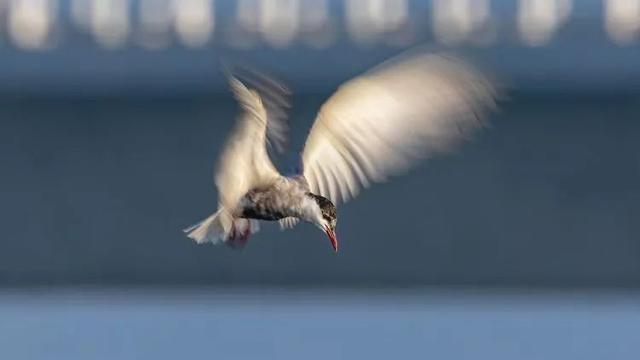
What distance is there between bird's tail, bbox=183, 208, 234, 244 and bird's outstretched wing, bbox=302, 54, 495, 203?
0.35 m

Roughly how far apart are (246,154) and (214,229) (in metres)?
0.39

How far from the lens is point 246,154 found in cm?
780

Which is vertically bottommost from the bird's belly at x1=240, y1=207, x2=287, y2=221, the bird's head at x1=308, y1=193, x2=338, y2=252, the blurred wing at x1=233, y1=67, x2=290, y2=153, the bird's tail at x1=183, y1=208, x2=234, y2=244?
the bird's tail at x1=183, y1=208, x2=234, y2=244

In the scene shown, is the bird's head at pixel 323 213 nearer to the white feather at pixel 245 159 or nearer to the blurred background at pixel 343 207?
the white feather at pixel 245 159

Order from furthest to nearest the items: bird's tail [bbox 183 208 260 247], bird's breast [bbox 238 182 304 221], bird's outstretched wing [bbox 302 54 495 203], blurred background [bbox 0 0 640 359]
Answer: blurred background [bbox 0 0 640 359]
bird's tail [bbox 183 208 260 247]
bird's breast [bbox 238 182 304 221]
bird's outstretched wing [bbox 302 54 495 203]

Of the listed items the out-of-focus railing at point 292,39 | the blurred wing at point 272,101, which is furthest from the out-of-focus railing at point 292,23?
the blurred wing at point 272,101

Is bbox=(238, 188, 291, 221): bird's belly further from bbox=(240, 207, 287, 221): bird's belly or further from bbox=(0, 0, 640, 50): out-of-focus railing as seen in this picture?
bbox=(0, 0, 640, 50): out-of-focus railing

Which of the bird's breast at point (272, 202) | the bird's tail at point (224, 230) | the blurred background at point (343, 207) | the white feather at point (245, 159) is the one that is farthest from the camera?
the blurred background at point (343, 207)

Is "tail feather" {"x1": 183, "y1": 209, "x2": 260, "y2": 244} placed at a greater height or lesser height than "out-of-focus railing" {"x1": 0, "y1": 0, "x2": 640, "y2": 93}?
greater

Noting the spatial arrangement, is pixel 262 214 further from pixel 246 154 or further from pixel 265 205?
pixel 246 154

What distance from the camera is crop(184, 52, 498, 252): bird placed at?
7.41 metres

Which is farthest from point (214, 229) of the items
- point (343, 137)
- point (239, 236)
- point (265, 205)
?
point (343, 137)

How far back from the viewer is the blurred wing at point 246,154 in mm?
7727

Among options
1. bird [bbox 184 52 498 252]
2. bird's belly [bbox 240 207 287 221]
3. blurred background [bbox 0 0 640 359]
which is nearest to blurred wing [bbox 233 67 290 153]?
bird [bbox 184 52 498 252]
